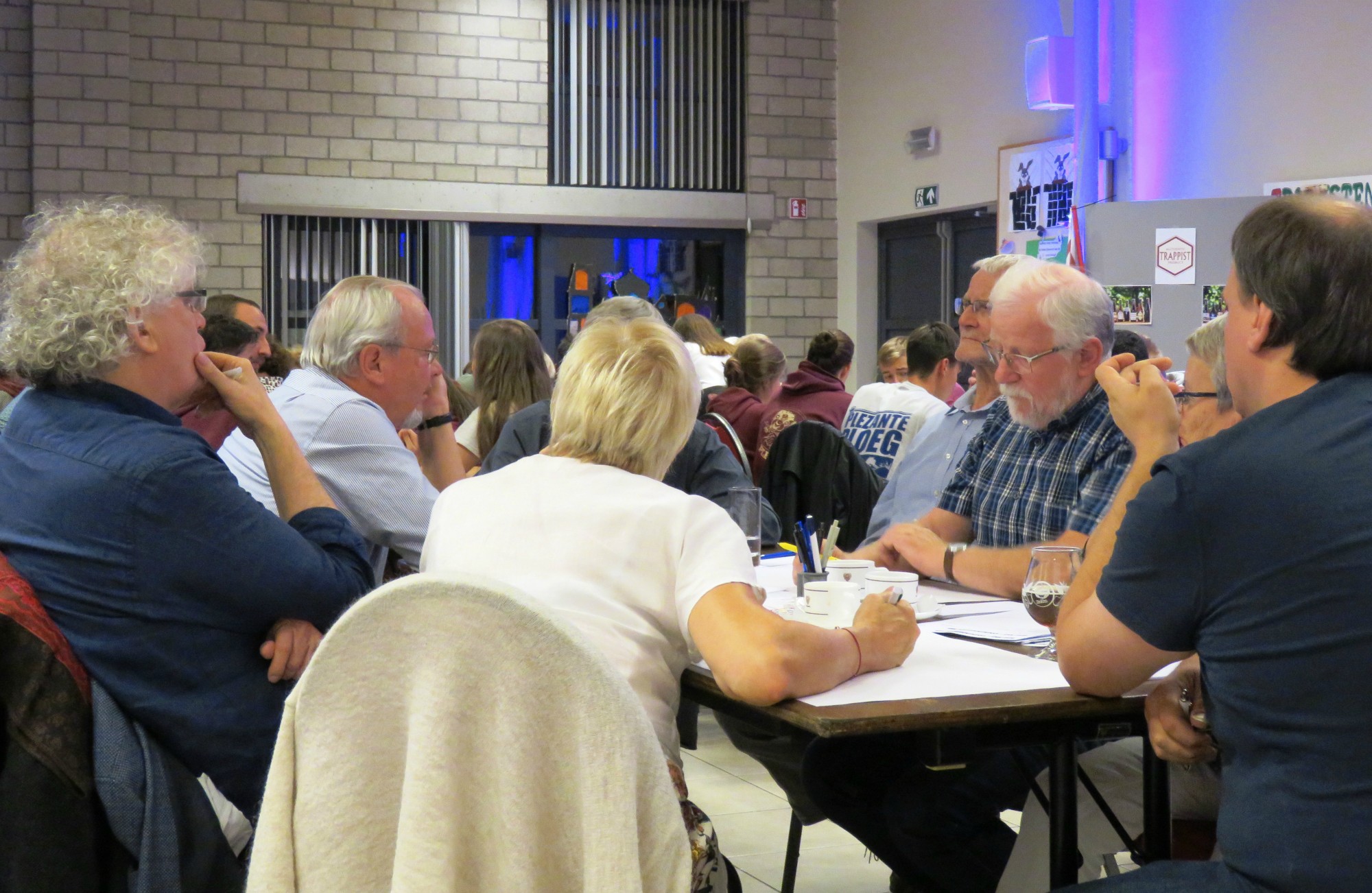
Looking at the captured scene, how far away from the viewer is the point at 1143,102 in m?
7.25

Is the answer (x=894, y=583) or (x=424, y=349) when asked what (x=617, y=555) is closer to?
(x=894, y=583)

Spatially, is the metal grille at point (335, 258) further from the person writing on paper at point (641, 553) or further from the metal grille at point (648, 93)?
the person writing on paper at point (641, 553)

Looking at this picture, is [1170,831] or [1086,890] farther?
[1170,831]

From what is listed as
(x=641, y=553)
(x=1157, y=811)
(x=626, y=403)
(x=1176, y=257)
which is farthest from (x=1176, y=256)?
(x=641, y=553)

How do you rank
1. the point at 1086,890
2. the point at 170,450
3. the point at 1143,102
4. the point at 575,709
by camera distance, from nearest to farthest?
1. the point at 575,709
2. the point at 1086,890
3. the point at 170,450
4. the point at 1143,102

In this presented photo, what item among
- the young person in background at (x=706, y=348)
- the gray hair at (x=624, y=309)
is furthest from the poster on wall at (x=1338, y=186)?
the gray hair at (x=624, y=309)

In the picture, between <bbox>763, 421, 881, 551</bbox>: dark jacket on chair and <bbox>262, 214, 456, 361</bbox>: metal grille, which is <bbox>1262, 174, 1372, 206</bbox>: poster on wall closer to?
<bbox>763, 421, 881, 551</bbox>: dark jacket on chair

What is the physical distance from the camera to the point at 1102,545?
201 centimetres

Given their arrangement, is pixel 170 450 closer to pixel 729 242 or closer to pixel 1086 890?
pixel 1086 890

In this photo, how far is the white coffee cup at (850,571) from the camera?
7.51 feet

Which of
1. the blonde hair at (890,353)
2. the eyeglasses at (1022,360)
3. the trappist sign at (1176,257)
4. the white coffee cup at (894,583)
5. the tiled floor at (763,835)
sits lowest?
the tiled floor at (763,835)

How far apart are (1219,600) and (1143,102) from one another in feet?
21.0

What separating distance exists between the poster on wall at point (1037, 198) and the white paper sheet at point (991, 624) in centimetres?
525

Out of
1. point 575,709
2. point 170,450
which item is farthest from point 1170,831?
point 170,450
